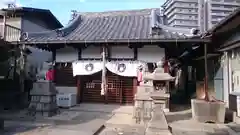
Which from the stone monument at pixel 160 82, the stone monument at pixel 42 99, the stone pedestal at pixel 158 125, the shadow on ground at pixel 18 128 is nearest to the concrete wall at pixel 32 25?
the stone monument at pixel 42 99

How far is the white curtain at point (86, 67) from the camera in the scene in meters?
12.5

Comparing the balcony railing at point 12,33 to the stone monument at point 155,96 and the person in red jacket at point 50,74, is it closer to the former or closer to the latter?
the person in red jacket at point 50,74

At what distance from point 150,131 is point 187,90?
12064mm

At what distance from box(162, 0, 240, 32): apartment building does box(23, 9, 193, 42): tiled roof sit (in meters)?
5.85

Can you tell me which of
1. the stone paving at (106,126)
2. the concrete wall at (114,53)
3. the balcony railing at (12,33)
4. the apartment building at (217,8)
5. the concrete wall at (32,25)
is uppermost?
the apartment building at (217,8)

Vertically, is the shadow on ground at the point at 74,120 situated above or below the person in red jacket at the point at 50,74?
below

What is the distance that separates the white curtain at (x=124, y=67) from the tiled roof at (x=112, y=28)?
149cm

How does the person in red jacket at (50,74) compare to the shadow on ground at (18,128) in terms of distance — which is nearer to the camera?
the shadow on ground at (18,128)

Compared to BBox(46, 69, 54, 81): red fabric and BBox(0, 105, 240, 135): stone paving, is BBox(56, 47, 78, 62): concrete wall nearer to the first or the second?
BBox(46, 69, 54, 81): red fabric

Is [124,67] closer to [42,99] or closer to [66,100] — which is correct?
[66,100]

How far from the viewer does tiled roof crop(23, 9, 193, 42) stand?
11.7 m

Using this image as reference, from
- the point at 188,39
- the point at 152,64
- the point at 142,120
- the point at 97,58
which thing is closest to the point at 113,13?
the point at 97,58

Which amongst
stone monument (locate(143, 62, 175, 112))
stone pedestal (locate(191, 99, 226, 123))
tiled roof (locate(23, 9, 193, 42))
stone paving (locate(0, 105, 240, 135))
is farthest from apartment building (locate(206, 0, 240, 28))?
stone monument (locate(143, 62, 175, 112))

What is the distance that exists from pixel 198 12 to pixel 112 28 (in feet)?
46.2
